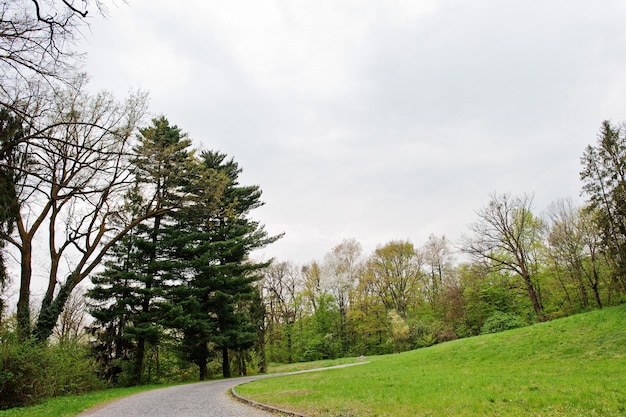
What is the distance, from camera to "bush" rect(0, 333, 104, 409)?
10781 millimetres

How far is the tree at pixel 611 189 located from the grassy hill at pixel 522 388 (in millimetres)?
3235

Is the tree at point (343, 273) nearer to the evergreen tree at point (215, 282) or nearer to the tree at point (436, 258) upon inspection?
the tree at point (436, 258)

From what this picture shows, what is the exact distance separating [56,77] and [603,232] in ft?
83.8

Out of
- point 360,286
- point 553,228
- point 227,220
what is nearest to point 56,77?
point 227,220

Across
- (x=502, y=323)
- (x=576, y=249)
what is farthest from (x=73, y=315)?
(x=576, y=249)

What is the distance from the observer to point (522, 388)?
8.73m

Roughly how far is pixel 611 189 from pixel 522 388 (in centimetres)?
1741

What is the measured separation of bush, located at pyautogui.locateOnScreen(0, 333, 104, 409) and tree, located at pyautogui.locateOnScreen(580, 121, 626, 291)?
27.0 metres

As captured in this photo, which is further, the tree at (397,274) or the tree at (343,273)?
the tree at (343,273)

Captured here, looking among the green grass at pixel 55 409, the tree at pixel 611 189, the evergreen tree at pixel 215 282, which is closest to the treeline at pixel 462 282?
the tree at pixel 611 189

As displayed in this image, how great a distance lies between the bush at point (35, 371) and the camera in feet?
35.4

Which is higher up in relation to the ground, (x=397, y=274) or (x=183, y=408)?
(x=397, y=274)

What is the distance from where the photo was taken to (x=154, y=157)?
1711cm

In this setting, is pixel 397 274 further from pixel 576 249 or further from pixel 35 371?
pixel 35 371
